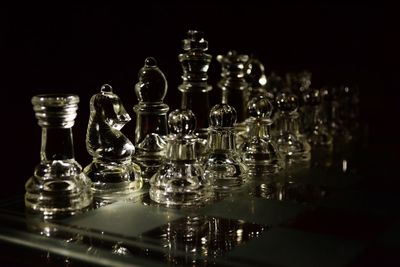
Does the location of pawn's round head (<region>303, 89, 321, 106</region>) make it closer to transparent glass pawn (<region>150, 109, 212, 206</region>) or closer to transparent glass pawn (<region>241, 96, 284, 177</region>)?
transparent glass pawn (<region>241, 96, 284, 177</region>)

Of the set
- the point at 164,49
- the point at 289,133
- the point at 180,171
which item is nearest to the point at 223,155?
the point at 180,171

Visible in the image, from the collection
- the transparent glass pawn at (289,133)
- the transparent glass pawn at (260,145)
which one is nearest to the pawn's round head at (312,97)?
the transparent glass pawn at (289,133)

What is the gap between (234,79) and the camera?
197 centimetres

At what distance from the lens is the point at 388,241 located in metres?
1.09

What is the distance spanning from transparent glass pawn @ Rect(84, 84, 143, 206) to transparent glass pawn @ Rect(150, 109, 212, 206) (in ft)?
0.28

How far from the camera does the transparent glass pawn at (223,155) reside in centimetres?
151

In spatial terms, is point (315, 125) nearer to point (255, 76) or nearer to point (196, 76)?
point (255, 76)

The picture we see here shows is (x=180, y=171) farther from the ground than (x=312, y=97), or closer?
closer

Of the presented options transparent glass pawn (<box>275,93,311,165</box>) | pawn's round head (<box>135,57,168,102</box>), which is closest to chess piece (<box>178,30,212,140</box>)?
pawn's round head (<box>135,57,168,102</box>)

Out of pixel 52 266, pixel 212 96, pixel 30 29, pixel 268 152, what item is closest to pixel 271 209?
pixel 268 152

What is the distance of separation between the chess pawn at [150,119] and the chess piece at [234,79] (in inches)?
15.1

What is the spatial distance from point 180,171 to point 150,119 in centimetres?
29

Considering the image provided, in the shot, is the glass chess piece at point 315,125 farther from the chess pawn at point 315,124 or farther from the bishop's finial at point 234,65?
the bishop's finial at point 234,65

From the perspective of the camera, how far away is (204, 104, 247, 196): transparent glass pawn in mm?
1506
